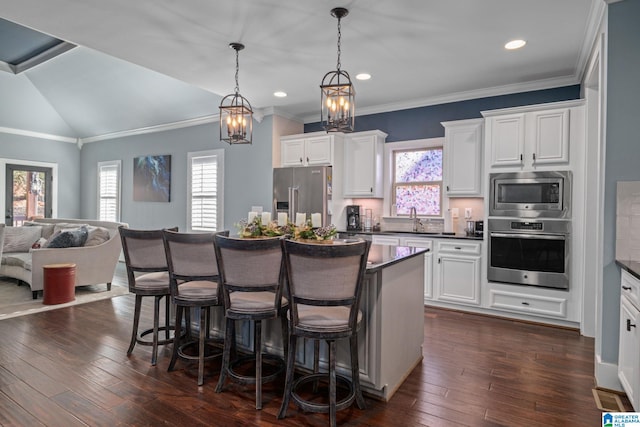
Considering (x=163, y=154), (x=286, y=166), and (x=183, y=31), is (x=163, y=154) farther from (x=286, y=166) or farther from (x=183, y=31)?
(x=183, y=31)

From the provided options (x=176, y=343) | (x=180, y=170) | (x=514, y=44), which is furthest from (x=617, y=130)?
(x=180, y=170)

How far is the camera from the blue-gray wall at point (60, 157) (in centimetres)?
784

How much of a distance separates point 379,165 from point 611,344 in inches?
136

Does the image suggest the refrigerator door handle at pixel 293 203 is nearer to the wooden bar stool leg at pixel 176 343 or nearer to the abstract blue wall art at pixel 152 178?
the wooden bar stool leg at pixel 176 343

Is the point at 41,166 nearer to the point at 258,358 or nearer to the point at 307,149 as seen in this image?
the point at 307,149

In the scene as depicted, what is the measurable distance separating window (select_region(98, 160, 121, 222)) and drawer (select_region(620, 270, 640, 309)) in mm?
8733

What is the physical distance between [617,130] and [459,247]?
2.18 metres

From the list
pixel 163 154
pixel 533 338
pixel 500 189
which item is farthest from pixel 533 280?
pixel 163 154

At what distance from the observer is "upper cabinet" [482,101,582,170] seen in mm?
3898

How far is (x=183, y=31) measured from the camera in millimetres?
3277

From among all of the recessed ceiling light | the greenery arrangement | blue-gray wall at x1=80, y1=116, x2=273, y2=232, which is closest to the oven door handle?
the recessed ceiling light

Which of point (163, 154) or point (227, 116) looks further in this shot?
point (163, 154)

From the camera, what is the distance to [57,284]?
4.48 meters

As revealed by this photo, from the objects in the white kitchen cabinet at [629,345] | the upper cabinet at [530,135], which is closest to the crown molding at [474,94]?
the upper cabinet at [530,135]
